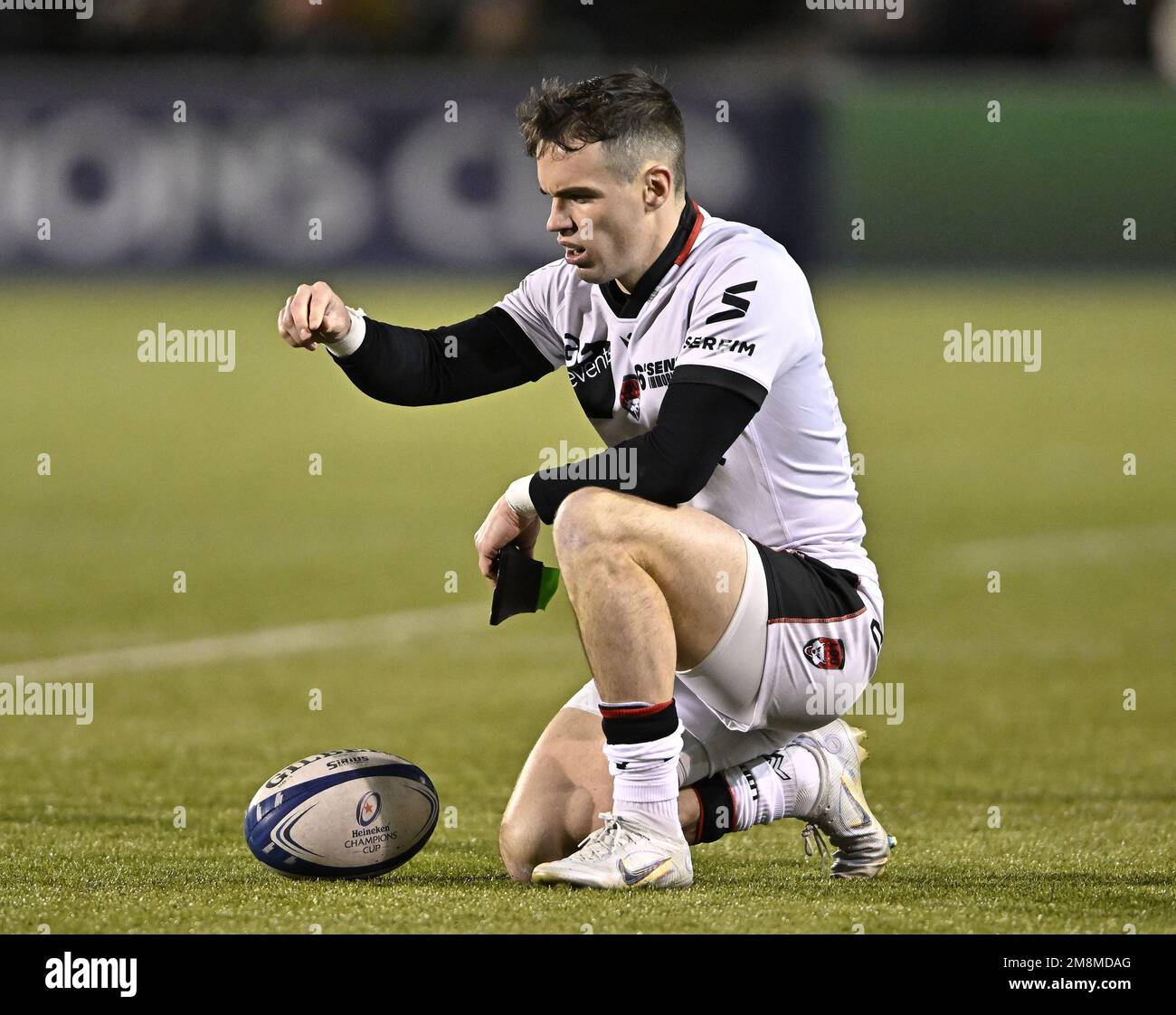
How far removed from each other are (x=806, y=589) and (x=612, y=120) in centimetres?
121

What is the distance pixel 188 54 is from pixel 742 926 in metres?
18.7

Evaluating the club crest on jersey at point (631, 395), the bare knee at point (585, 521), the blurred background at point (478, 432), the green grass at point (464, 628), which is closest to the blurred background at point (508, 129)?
the blurred background at point (478, 432)

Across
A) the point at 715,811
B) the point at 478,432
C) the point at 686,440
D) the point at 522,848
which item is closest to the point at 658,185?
the point at 686,440

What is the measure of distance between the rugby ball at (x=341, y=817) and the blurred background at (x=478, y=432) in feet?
0.34

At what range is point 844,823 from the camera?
486 centimetres

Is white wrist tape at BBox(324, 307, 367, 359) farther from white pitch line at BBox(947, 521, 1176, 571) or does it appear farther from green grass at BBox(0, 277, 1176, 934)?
white pitch line at BBox(947, 521, 1176, 571)

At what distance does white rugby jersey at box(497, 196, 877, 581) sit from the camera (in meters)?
4.56

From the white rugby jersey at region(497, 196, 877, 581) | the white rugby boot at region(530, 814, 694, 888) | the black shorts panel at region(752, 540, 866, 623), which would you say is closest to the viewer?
the white rugby boot at region(530, 814, 694, 888)

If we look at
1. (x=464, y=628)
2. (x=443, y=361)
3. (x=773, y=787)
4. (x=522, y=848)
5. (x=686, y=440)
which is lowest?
(x=522, y=848)

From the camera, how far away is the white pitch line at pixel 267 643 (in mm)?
7762

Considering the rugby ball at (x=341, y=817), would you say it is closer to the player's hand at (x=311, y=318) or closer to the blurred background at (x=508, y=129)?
the player's hand at (x=311, y=318)

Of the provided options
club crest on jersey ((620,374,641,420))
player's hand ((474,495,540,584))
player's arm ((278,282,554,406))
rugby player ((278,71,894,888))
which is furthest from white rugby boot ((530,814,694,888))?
player's arm ((278,282,554,406))

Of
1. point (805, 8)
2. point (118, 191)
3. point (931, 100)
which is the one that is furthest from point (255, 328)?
point (805, 8)

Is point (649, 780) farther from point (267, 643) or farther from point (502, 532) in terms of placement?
point (267, 643)
